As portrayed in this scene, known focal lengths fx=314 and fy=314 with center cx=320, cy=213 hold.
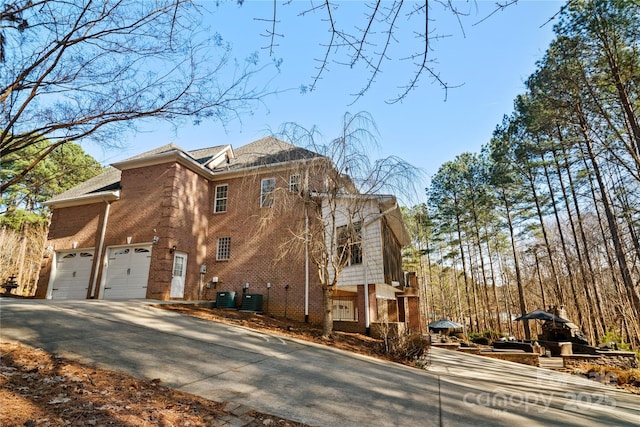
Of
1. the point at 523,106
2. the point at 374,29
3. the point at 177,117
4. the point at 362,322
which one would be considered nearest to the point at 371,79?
the point at 374,29

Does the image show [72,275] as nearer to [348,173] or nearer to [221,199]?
[221,199]

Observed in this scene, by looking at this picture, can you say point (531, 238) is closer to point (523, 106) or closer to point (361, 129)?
point (523, 106)

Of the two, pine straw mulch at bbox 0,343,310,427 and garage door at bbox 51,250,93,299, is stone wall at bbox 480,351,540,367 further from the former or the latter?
garage door at bbox 51,250,93,299

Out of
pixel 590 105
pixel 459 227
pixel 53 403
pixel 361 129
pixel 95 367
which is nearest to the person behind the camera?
pixel 53 403

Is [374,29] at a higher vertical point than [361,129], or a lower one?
lower

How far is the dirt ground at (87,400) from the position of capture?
9.11 ft

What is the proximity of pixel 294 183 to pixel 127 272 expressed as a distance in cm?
899

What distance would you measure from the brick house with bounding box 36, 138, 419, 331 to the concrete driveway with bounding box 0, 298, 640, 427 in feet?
17.3

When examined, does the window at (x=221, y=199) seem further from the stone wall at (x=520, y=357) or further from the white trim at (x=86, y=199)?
the stone wall at (x=520, y=357)

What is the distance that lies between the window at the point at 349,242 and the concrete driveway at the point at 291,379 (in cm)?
310

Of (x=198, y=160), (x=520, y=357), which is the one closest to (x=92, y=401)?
(x=198, y=160)

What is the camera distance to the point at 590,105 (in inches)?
439

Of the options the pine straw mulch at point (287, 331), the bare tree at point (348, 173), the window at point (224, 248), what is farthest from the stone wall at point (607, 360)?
the window at point (224, 248)

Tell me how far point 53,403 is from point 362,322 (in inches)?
416
